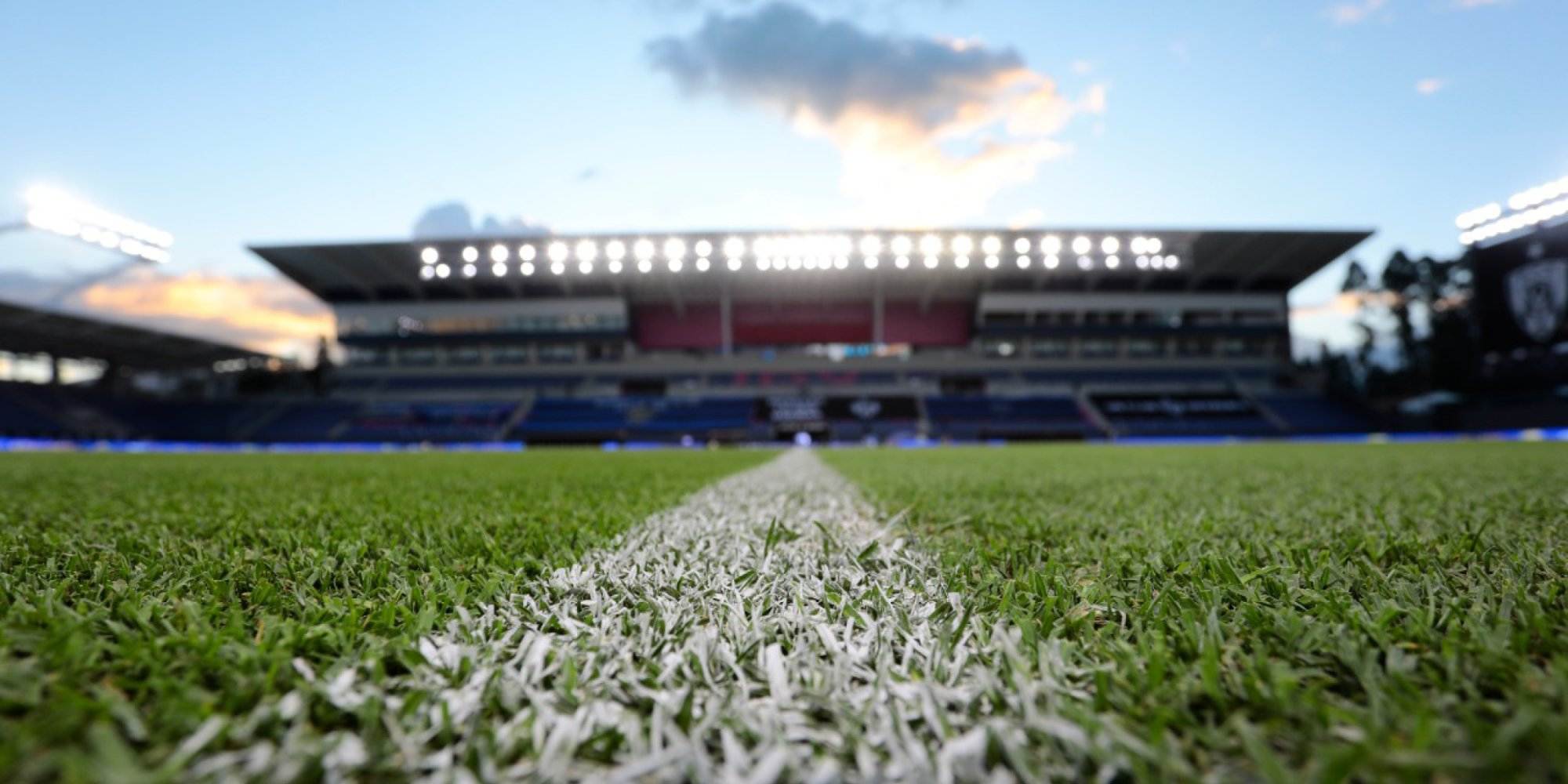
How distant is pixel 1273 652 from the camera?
2.56 ft

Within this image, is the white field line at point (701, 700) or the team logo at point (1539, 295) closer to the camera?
the white field line at point (701, 700)

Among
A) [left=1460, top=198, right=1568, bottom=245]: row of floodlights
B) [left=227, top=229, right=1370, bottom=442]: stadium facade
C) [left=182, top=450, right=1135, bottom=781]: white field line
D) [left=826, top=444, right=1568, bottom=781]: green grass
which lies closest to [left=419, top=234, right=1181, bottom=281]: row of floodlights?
[left=227, top=229, right=1370, bottom=442]: stadium facade

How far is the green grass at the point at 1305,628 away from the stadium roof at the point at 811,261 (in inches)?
993

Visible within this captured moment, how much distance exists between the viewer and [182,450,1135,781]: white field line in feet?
1.68

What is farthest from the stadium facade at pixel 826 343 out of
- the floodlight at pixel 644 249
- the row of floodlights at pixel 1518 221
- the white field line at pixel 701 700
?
the white field line at pixel 701 700

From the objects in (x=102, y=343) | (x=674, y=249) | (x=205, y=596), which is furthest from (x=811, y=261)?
(x=102, y=343)

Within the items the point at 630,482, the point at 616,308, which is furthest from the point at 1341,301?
the point at 630,482

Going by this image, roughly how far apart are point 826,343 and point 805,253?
20.6ft

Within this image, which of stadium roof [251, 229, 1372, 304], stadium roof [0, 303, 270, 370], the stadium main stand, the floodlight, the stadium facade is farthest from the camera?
the stadium facade

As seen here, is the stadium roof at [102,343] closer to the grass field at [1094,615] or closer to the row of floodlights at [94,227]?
the row of floodlights at [94,227]

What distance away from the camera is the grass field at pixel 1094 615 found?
0.53 meters

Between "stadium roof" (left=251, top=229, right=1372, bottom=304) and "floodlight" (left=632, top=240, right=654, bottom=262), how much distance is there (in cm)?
4

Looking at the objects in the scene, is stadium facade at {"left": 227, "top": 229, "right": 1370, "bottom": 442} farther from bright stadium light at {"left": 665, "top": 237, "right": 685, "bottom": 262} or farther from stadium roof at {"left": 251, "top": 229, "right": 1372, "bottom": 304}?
bright stadium light at {"left": 665, "top": 237, "right": 685, "bottom": 262}

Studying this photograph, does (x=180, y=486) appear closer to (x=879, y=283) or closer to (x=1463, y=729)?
(x=1463, y=729)
